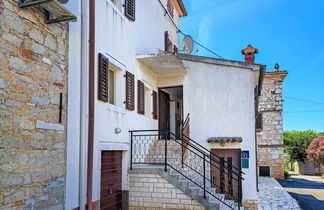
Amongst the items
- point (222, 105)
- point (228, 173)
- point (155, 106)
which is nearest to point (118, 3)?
point (155, 106)

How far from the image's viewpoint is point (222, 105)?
9508 mm

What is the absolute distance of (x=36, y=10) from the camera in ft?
14.0

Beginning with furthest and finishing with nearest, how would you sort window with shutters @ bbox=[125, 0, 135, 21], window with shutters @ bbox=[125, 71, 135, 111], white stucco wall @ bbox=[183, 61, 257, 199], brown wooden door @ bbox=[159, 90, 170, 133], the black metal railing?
brown wooden door @ bbox=[159, 90, 170, 133], white stucco wall @ bbox=[183, 61, 257, 199], the black metal railing, window with shutters @ bbox=[125, 0, 135, 21], window with shutters @ bbox=[125, 71, 135, 111]

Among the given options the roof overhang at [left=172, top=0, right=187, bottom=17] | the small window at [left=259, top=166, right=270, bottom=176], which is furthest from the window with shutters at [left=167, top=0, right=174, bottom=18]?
the small window at [left=259, top=166, right=270, bottom=176]

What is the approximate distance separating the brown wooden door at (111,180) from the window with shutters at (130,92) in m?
1.27

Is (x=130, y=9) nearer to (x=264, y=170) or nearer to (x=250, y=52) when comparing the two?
(x=250, y=52)

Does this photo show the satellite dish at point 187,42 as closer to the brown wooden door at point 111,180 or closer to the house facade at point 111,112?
the house facade at point 111,112

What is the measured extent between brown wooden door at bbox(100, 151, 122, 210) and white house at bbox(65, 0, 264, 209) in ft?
0.08

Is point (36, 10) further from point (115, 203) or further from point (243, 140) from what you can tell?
point (243, 140)

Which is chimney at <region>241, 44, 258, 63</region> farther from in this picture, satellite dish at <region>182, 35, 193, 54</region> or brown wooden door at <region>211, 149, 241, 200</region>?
brown wooden door at <region>211, 149, 241, 200</region>

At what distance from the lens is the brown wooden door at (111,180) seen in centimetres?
630

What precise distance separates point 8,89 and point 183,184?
4388mm

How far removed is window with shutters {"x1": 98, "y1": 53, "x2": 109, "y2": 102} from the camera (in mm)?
6051

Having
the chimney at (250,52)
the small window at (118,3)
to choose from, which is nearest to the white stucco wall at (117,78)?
the small window at (118,3)
